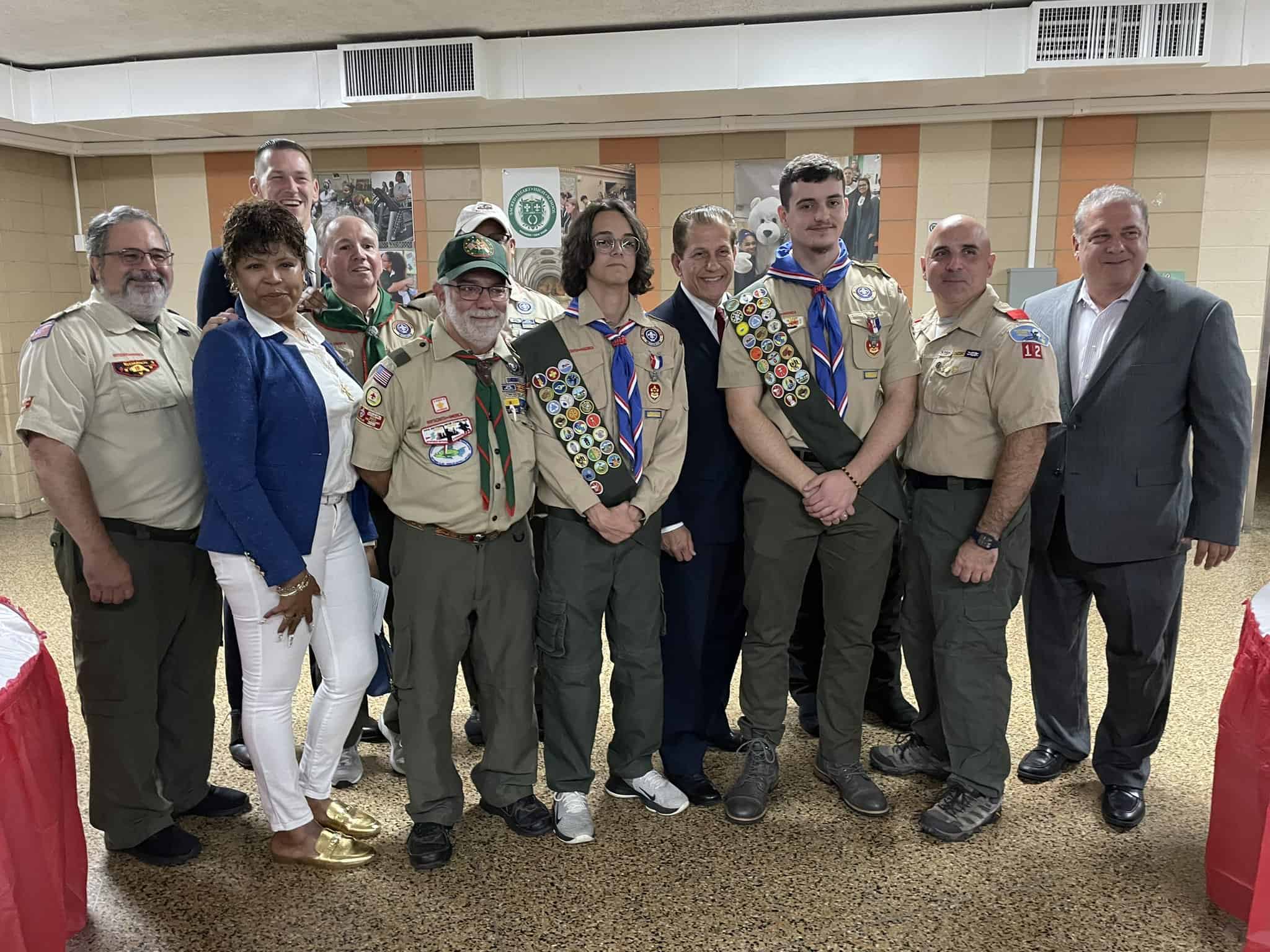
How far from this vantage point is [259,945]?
2221 millimetres

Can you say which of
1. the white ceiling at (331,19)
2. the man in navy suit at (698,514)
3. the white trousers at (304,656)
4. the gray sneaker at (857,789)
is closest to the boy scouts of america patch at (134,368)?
the white trousers at (304,656)

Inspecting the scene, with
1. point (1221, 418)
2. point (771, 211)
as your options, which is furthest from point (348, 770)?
point (771, 211)

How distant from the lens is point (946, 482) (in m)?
2.70

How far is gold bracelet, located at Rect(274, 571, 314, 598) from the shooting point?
7.55 feet

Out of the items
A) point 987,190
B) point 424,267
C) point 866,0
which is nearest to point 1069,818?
point 866,0

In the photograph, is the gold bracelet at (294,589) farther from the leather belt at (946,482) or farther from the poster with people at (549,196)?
the poster with people at (549,196)

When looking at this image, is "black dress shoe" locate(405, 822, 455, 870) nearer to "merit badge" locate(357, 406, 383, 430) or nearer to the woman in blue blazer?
the woman in blue blazer

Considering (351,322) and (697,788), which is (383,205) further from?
(697,788)

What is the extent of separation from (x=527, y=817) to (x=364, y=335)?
164 cm

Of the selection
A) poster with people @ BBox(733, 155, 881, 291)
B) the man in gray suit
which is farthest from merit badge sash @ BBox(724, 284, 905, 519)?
poster with people @ BBox(733, 155, 881, 291)

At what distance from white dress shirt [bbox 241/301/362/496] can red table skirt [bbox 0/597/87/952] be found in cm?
78

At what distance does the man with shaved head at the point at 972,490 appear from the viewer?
2562mm

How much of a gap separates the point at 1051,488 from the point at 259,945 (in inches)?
101

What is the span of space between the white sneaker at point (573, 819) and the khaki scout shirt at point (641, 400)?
0.89 metres
